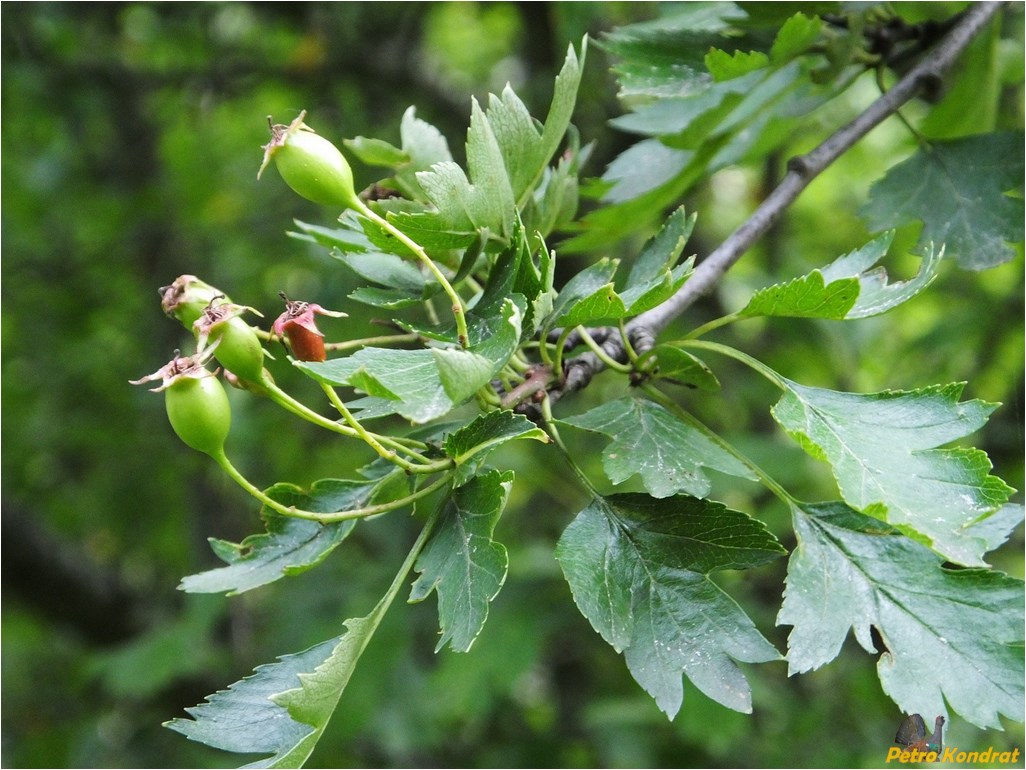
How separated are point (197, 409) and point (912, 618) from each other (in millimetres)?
590

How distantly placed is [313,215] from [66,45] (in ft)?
3.04

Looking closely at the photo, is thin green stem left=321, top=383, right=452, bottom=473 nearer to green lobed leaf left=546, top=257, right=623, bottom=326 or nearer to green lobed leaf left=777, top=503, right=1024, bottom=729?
green lobed leaf left=546, top=257, right=623, bottom=326

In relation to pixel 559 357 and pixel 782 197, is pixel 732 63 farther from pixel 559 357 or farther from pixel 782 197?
pixel 559 357

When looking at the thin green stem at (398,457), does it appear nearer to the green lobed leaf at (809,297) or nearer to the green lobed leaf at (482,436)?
the green lobed leaf at (482,436)

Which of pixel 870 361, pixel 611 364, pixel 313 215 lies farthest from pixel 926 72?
pixel 313 215

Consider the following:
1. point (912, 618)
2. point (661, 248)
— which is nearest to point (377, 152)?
point (661, 248)

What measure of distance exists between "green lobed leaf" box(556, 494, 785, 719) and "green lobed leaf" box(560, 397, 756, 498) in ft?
0.10

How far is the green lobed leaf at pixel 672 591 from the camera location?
78 cm

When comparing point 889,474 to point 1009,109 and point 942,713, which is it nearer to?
point 942,713

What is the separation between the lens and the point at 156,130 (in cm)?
322

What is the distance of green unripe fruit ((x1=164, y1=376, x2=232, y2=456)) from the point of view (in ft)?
2.46

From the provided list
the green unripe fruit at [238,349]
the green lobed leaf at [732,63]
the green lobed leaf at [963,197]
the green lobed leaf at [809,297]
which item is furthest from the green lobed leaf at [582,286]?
the green lobed leaf at [963,197]

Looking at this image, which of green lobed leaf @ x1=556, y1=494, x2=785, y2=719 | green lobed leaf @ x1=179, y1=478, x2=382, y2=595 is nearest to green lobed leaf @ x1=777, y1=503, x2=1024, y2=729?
green lobed leaf @ x1=556, y1=494, x2=785, y2=719

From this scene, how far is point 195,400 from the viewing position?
75 cm
